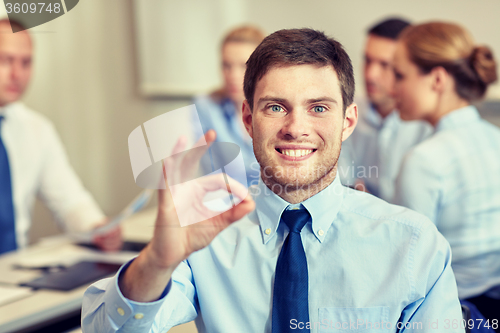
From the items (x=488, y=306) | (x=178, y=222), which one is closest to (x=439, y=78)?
(x=488, y=306)

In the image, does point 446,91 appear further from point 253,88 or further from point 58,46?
point 58,46

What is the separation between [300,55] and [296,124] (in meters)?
0.09

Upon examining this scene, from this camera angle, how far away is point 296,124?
521 millimetres

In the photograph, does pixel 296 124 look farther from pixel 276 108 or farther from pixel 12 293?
pixel 12 293

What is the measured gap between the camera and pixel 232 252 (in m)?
0.65

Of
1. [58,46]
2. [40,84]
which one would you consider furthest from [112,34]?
[40,84]

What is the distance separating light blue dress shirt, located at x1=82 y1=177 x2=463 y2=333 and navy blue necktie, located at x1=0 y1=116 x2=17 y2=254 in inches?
42.7

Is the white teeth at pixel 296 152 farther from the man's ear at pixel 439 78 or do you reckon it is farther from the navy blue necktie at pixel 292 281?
the man's ear at pixel 439 78

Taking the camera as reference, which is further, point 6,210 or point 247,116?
point 6,210

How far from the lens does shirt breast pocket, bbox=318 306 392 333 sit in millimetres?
583

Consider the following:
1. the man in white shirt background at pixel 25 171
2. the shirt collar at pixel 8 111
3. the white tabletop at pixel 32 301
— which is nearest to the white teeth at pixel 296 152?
the white tabletop at pixel 32 301

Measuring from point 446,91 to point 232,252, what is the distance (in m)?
0.78

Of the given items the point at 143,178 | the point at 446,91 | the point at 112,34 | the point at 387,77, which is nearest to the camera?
the point at 143,178

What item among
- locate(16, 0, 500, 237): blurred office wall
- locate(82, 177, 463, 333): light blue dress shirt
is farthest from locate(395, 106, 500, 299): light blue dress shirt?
locate(16, 0, 500, 237): blurred office wall
